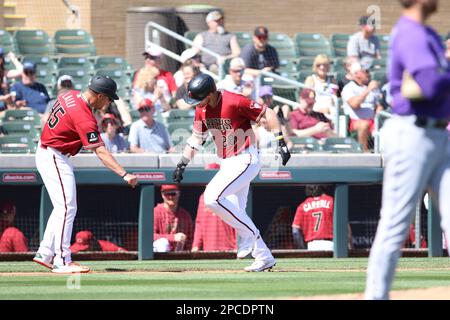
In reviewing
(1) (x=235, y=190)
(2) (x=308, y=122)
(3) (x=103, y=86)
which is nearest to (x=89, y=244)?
(1) (x=235, y=190)

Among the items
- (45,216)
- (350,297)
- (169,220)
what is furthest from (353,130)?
(350,297)

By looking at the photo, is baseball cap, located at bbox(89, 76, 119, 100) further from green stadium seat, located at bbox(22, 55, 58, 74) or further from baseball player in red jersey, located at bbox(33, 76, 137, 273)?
green stadium seat, located at bbox(22, 55, 58, 74)

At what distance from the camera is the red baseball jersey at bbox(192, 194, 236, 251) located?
13031 mm

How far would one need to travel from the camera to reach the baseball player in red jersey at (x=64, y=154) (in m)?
10.1

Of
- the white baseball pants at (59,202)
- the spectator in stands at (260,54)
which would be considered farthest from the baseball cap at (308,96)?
the white baseball pants at (59,202)

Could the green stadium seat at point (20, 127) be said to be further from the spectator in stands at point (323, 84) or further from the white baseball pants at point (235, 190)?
the white baseball pants at point (235, 190)

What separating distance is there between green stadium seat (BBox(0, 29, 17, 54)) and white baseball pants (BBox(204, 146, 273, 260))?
7.78 m

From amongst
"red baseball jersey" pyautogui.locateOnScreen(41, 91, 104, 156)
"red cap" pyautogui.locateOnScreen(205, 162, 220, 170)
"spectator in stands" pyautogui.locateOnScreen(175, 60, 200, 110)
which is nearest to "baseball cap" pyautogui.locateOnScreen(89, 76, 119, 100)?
"red baseball jersey" pyautogui.locateOnScreen(41, 91, 104, 156)

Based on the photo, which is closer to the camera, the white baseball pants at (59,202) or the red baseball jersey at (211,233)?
the white baseball pants at (59,202)

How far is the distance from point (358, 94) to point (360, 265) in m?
4.48

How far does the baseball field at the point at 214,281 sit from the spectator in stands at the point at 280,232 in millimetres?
690

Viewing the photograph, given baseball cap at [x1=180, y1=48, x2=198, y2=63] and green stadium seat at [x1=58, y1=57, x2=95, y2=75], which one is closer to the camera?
baseball cap at [x1=180, y1=48, x2=198, y2=63]

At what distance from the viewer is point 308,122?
15367 millimetres

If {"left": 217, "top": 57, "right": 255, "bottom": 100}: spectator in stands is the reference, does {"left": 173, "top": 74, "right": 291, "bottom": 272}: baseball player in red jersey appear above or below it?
below
